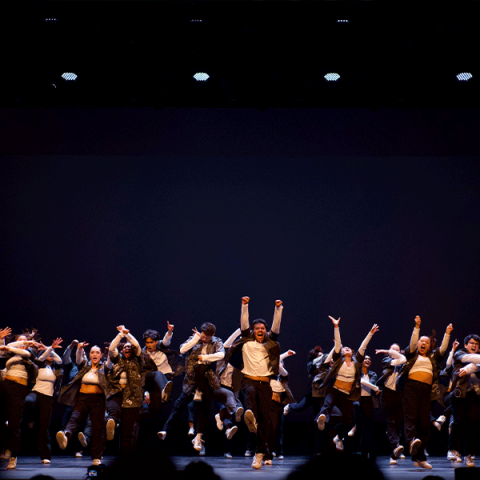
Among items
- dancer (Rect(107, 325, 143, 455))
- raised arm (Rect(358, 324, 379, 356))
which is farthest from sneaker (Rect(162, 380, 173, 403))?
raised arm (Rect(358, 324, 379, 356))

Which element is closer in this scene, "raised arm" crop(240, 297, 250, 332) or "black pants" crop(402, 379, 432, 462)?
"raised arm" crop(240, 297, 250, 332)

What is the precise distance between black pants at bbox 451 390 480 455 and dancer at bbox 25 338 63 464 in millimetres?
5457

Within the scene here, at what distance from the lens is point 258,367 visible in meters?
7.02

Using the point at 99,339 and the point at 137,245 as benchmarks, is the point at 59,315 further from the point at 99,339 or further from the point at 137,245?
the point at 137,245

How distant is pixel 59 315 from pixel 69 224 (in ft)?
5.46

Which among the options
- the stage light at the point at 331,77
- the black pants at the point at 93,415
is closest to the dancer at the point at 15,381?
the black pants at the point at 93,415

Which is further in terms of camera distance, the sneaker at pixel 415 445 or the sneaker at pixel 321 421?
the sneaker at pixel 321 421

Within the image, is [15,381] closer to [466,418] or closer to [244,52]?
[244,52]

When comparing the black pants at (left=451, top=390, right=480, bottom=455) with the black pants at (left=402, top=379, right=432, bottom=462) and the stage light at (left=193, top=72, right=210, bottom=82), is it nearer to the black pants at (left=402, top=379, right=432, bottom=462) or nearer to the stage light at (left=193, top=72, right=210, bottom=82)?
the black pants at (left=402, top=379, right=432, bottom=462)

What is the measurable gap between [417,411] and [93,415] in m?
4.08

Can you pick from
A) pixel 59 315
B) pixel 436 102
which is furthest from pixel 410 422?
pixel 59 315

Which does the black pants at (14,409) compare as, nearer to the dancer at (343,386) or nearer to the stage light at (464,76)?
the dancer at (343,386)

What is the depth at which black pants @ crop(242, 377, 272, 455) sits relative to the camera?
682cm

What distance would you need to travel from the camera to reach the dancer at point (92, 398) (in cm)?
695
